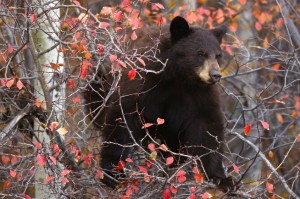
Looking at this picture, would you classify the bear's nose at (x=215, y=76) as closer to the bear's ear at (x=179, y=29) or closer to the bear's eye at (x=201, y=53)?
the bear's eye at (x=201, y=53)

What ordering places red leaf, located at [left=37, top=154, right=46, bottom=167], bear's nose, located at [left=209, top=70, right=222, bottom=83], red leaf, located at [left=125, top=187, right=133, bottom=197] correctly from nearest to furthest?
red leaf, located at [left=37, top=154, right=46, bottom=167] < red leaf, located at [left=125, top=187, right=133, bottom=197] < bear's nose, located at [left=209, top=70, right=222, bottom=83]

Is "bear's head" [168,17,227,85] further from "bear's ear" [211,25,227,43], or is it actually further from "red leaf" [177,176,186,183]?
"red leaf" [177,176,186,183]

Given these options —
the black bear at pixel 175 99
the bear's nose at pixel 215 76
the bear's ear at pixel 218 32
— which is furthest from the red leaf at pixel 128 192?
the bear's ear at pixel 218 32

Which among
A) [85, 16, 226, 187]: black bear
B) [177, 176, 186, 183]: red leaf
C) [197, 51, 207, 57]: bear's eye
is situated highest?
[197, 51, 207, 57]: bear's eye

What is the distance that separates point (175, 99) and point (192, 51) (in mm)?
610

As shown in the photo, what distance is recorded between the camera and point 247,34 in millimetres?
13680

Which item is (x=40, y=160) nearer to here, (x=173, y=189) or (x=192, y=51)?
(x=173, y=189)

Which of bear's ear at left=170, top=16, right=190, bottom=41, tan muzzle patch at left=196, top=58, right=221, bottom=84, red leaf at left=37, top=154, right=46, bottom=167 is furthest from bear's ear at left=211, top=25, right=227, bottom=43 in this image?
red leaf at left=37, top=154, right=46, bottom=167

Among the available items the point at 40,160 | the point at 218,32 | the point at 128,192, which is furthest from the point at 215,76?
the point at 40,160

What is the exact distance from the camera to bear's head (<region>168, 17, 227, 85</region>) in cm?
684

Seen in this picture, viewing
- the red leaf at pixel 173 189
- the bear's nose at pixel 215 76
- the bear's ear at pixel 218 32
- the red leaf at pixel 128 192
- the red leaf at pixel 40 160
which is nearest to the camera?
the red leaf at pixel 40 160

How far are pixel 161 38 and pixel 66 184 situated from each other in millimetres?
1766

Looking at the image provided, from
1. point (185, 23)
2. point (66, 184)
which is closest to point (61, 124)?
point (66, 184)

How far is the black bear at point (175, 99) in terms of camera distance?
22.8 ft
